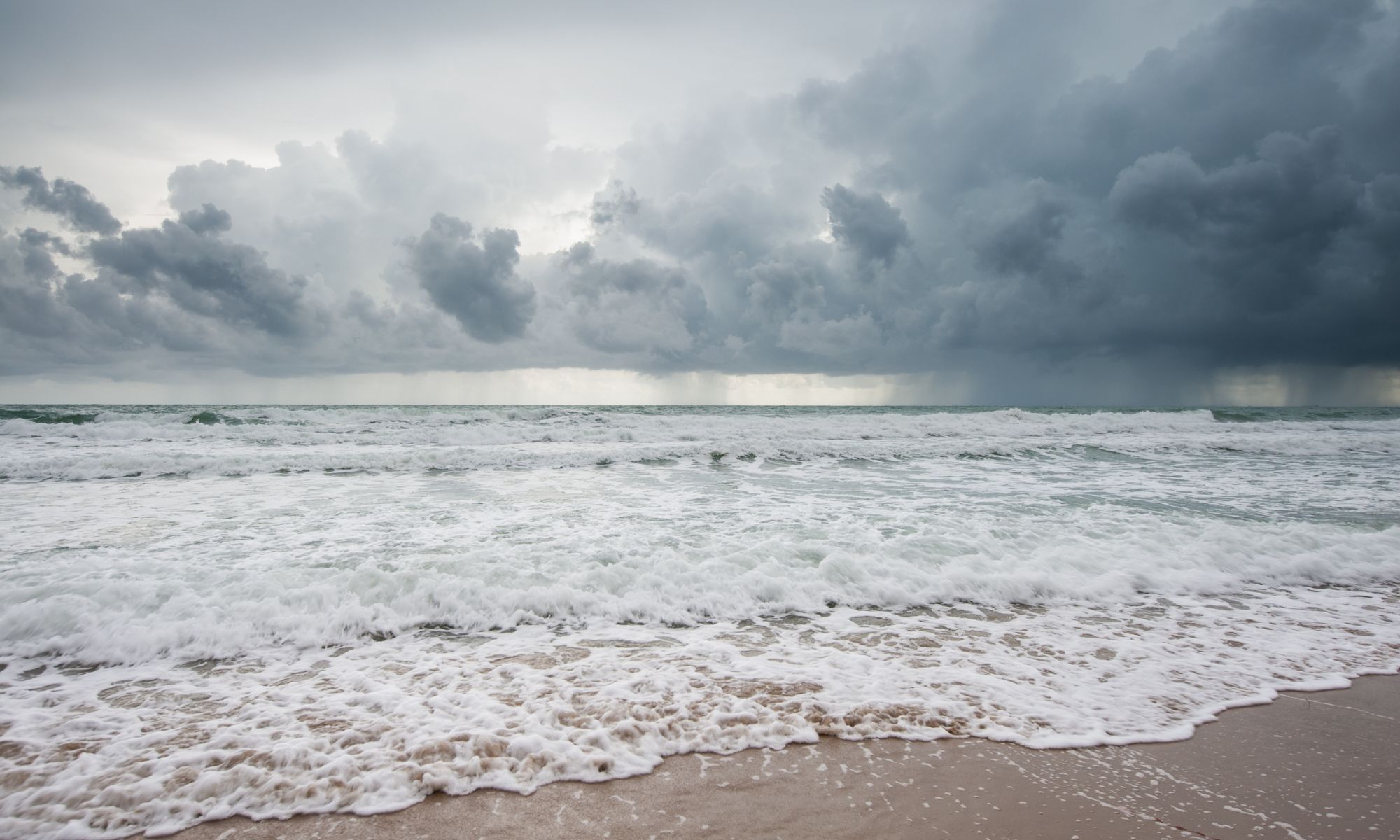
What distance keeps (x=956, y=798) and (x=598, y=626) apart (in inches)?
124

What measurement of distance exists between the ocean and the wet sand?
0.14 metres

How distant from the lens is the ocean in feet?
11.4

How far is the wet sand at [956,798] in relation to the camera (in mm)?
2889

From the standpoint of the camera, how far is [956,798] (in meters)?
3.12

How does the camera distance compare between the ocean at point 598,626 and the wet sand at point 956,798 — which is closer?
the wet sand at point 956,798

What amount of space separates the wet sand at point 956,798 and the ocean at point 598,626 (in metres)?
0.14

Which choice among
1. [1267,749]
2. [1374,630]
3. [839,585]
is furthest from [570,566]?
[1374,630]

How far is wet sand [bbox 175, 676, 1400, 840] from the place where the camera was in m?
2.89

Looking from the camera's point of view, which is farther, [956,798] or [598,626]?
[598,626]

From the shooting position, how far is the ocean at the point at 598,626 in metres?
3.47

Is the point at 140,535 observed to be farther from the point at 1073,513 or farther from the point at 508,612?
the point at 1073,513

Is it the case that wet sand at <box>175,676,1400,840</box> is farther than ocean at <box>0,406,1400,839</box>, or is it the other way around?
ocean at <box>0,406,1400,839</box>

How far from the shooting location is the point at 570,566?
21.7 feet

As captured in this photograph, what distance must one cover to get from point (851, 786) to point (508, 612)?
346 cm
